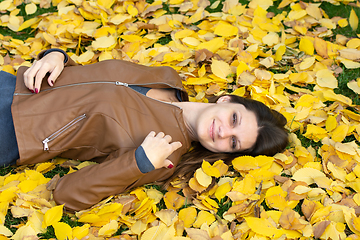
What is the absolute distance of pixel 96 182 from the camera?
1.84 m

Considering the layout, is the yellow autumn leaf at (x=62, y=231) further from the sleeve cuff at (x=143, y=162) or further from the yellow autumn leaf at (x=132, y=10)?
the yellow autumn leaf at (x=132, y=10)

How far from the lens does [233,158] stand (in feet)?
7.57

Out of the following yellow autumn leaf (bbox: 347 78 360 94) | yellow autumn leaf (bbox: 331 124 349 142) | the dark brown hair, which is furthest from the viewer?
Answer: yellow autumn leaf (bbox: 347 78 360 94)

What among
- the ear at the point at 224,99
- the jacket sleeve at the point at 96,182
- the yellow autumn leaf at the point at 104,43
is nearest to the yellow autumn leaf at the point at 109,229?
the jacket sleeve at the point at 96,182

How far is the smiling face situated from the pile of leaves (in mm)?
131

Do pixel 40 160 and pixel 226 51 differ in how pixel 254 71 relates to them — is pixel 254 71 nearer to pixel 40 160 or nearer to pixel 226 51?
pixel 226 51

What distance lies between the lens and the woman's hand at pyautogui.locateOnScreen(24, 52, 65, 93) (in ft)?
6.74

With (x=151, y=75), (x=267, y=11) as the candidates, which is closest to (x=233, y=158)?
(x=151, y=75)

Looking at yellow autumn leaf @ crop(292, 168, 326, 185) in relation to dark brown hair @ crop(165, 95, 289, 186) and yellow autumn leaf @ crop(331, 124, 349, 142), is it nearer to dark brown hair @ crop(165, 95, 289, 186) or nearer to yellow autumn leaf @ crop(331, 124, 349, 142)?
dark brown hair @ crop(165, 95, 289, 186)

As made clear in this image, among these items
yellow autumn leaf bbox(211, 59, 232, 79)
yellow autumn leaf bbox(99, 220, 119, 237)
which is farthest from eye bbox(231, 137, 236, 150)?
yellow autumn leaf bbox(99, 220, 119, 237)

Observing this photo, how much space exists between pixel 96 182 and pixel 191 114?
84 centimetres

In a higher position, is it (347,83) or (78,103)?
(78,103)

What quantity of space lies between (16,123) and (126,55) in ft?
3.94

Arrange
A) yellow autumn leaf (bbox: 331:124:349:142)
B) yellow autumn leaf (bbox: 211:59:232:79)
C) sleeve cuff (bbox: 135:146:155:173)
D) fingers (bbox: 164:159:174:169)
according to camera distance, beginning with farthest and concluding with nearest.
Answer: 1. yellow autumn leaf (bbox: 211:59:232:79)
2. yellow autumn leaf (bbox: 331:124:349:142)
3. fingers (bbox: 164:159:174:169)
4. sleeve cuff (bbox: 135:146:155:173)
